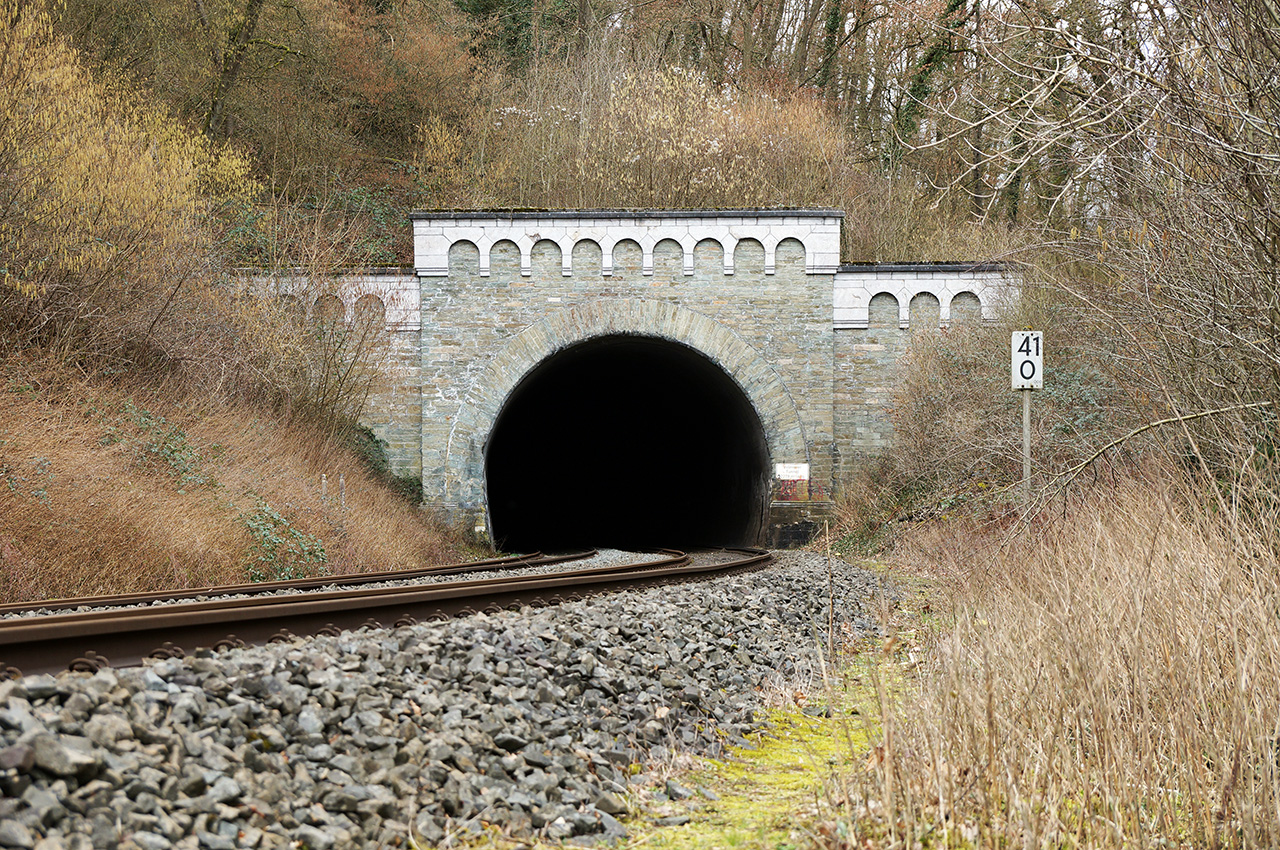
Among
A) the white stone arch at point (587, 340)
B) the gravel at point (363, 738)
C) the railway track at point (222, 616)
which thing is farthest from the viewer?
the white stone arch at point (587, 340)

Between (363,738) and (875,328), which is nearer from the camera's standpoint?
(363,738)

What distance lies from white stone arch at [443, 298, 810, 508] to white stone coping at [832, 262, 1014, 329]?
1.66 meters

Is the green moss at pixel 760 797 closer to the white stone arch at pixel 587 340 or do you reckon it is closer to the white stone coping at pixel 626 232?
the white stone arch at pixel 587 340

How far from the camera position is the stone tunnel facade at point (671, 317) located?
17.1m

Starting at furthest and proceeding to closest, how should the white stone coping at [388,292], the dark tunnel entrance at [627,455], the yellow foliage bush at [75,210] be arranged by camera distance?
1. the dark tunnel entrance at [627,455]
2. the white stone coping at [388,292]
3. the yellow foliage bush at [75,210]

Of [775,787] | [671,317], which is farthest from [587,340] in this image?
[775,787]

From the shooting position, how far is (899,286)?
17.4m

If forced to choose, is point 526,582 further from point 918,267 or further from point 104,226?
point 918,267

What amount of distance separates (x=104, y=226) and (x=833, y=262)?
35.0 ft

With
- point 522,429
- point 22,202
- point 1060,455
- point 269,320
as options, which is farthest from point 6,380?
point 522,429

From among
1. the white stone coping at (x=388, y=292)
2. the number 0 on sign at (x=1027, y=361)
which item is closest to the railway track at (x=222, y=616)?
the number 0 on sign at (x=1027, y=361)

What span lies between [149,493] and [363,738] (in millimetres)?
7597

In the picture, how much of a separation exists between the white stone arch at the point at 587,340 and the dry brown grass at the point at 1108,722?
11.6 metres

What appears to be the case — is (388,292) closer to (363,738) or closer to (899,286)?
(899,286)
